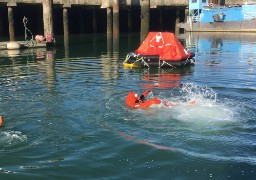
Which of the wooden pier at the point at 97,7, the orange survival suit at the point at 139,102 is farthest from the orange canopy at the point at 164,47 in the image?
the wooden pier at the point at 97,7

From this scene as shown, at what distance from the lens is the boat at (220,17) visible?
1747 inches

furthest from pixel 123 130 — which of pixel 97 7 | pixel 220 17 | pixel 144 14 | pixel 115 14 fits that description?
pixel 220 17

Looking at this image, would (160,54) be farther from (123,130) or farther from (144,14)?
(144,14)

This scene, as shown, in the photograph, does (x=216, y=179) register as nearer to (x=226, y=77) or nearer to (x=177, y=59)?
(x=226, y=77)

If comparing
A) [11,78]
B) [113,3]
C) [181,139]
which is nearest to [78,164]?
[181,139]

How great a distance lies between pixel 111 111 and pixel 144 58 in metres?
8.37

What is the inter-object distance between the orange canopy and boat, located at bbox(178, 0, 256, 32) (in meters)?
29.2

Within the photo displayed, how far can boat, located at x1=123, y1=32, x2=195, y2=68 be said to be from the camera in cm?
1717

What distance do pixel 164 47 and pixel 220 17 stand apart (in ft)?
103

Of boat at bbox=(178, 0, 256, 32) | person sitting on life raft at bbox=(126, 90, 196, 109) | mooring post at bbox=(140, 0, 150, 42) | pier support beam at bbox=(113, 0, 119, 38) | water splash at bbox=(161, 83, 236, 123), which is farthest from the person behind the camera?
boat at bbox=(178, 0, 256, 32)

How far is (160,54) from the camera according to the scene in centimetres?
1769

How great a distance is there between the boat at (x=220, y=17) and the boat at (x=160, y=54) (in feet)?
96.0

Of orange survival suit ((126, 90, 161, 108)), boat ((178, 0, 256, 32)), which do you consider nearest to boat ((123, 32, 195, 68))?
orange survival suit ((126, 90, 161, 108))

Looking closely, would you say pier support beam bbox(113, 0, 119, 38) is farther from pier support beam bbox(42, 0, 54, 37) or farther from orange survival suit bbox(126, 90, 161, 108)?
orange survival suit bbox(126, 90, 161, 108)
